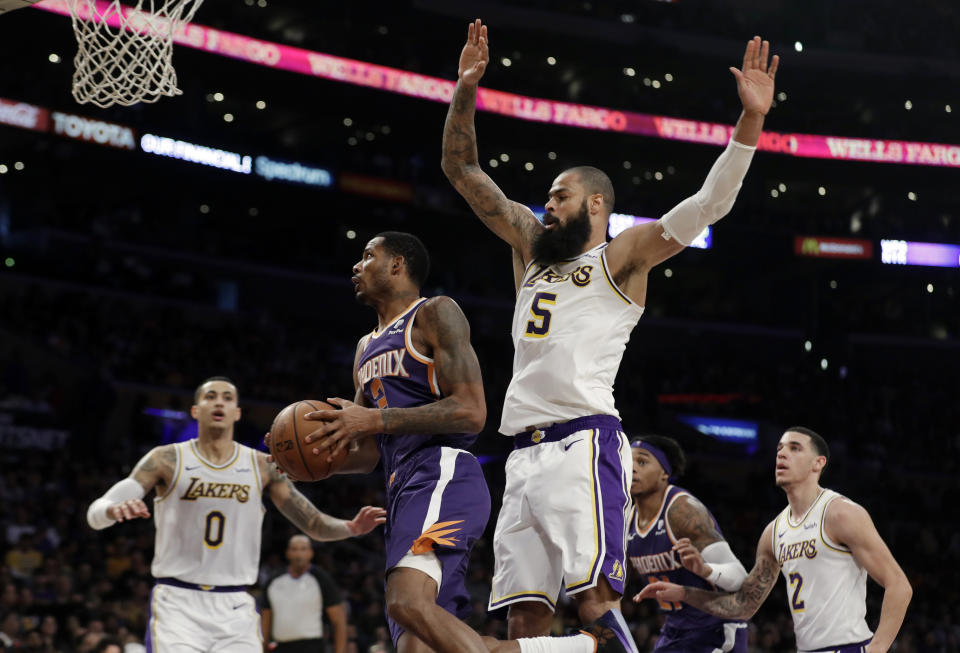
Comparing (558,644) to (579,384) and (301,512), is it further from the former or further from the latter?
(301,512)

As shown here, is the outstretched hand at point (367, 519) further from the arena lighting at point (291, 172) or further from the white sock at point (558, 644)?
the arena lighting at point (291, 172)

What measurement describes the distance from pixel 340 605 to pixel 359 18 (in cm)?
2172

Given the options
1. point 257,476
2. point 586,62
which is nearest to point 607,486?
point 257,476

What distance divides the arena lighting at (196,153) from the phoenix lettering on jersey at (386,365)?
21.3m

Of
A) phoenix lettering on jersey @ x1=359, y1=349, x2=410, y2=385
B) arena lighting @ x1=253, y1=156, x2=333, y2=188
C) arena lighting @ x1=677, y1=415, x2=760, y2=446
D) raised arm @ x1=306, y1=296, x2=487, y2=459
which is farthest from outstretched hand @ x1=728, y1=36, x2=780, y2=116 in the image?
arena lighting @ x1=677, y1=415, x2=760, y2=446

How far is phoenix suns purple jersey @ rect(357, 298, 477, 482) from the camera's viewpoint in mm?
4805

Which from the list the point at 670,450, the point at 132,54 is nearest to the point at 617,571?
the point at 670,450

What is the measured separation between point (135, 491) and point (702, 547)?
3.46m

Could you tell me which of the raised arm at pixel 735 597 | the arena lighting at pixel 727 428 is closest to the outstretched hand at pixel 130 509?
the raised arm at pixel 735 597

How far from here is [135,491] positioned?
684 cm

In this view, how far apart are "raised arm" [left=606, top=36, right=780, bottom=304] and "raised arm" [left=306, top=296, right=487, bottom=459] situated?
751mm

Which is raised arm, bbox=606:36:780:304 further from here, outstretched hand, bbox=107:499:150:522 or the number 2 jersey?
outstretched hand, bbox=107:499:150:522

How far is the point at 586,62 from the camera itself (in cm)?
3144

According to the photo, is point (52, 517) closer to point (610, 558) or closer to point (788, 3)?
point (610, 558)
